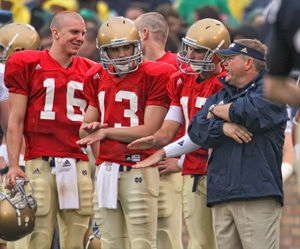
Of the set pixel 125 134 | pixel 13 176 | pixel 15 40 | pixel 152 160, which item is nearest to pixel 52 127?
pixel 13 176

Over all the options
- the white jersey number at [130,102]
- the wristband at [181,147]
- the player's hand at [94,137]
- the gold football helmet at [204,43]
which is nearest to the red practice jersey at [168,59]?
the gold football helmet at [204,43]

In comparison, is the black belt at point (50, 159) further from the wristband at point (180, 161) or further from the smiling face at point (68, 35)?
the wristband at point (180, 161)

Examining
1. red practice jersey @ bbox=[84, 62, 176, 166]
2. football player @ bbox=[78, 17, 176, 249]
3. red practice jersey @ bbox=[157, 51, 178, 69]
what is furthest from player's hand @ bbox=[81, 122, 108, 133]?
red practice jersey @ bbox=[157, 51, 178, 69]

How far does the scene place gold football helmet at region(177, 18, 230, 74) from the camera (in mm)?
8961

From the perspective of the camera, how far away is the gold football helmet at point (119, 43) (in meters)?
8.95

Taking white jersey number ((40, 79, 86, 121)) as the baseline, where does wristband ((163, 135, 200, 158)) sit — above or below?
below

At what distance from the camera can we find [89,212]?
9.66 m

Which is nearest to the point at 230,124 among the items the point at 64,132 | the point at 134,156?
the point at 134,156

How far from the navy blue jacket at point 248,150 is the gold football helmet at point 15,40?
2.48m

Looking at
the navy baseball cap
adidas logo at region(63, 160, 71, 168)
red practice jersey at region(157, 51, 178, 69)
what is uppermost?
the navy baseball cap

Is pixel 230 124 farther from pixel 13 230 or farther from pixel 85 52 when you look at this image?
pixel 85 52

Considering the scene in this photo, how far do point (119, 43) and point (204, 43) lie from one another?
2.09ft

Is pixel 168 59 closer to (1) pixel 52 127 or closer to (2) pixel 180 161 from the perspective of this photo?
(2) pixel 180 161

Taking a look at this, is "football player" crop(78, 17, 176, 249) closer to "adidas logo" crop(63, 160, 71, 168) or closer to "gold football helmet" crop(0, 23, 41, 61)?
"adidas logo" crop(63, 160, 71, 168)
